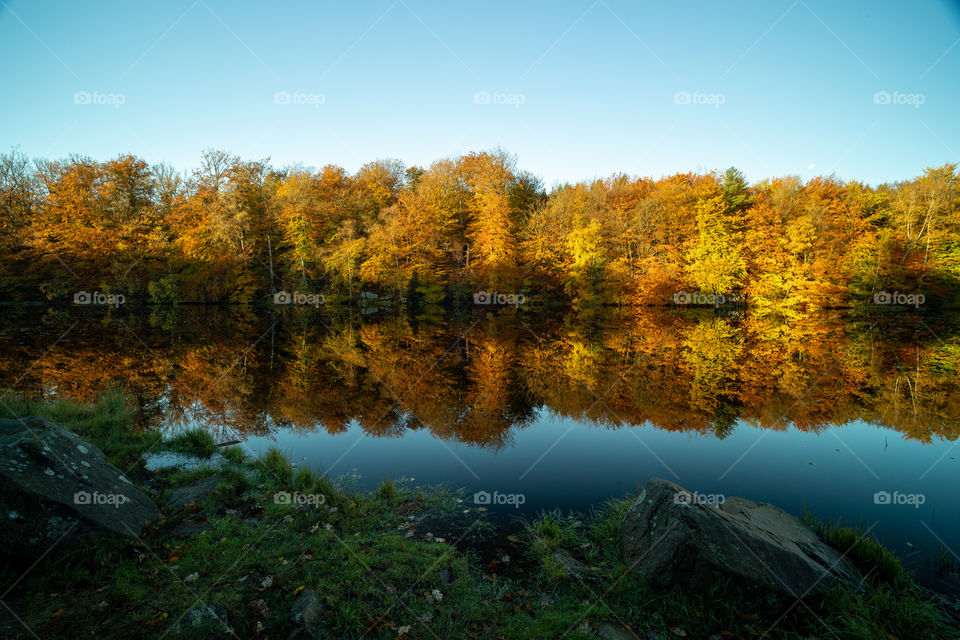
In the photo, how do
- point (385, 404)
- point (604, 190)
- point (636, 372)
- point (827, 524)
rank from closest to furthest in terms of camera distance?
point (827, 524)
point (385, 404)
point (636, 372)
point (604, 190)

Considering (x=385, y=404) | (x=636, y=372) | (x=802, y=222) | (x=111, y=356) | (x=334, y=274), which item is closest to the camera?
(x=385, y=404)

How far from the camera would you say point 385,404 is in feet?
35.1

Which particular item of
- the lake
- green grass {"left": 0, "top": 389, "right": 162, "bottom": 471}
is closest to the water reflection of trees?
the lake

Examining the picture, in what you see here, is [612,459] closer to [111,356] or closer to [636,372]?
[636,372]

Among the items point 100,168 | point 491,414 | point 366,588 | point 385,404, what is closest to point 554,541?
point 366,588

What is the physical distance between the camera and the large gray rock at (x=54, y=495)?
3.59 m

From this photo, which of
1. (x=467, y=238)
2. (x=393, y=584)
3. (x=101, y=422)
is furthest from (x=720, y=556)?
(x=467, y=238)

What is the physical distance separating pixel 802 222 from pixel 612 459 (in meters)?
38.6

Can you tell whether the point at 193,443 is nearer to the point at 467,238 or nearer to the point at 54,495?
the point at 54,495

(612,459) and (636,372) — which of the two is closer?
(612,459)

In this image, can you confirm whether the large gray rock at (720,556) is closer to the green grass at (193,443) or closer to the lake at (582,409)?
the lake at (582,409)

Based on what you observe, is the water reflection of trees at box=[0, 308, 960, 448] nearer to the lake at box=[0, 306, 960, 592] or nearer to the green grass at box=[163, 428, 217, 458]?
the lake at box=[0, 306, 960, 592]

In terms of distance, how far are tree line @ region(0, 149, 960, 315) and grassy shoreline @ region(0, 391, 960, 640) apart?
112ft

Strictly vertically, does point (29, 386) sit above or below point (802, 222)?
below
